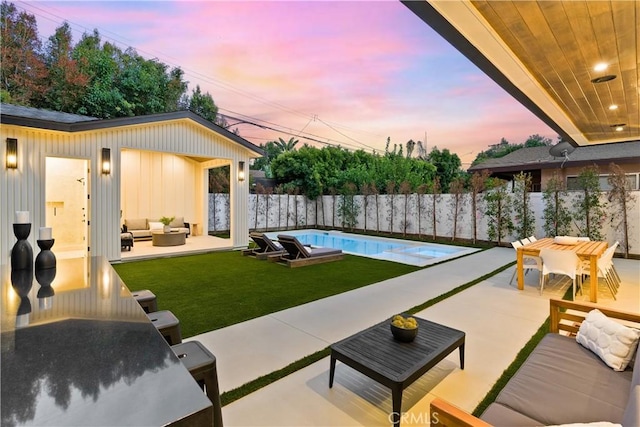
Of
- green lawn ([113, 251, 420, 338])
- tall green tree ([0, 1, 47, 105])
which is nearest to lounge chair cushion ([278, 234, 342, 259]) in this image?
green lawn ([113, 251, 420, 338])

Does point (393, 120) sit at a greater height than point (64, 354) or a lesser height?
greater

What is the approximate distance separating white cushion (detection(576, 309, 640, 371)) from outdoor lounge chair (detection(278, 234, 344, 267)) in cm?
538

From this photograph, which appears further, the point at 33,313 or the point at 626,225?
the point at 626,225

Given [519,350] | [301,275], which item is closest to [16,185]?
[301,275]

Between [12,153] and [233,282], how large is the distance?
5.10 m

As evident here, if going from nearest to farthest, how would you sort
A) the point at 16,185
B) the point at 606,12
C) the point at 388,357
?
the point at 388,357
the point at 606,12
the point at 16,185

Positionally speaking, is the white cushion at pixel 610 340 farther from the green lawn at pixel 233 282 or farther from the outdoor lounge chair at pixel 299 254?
the outdoor lounge chair at pixel 299 254

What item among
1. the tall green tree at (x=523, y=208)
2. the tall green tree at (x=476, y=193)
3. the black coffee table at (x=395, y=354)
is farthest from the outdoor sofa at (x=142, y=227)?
the tall green tree at (x=523, y=208)

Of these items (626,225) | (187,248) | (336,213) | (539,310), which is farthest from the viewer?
(336,213)

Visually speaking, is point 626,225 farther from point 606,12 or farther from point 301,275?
point 301,275

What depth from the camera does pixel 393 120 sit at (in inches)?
739

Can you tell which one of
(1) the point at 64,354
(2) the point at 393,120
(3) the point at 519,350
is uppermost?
(2) the point at 393,120

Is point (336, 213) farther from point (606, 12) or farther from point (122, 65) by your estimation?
point (122, 65)

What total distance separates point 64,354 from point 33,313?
623 mm
